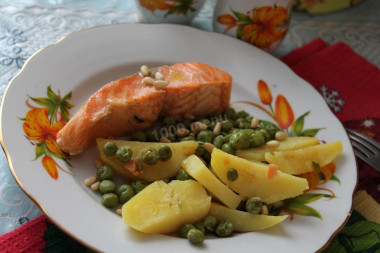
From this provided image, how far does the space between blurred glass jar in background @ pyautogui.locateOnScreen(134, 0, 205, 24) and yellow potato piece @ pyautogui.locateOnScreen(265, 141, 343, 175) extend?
154 centimetres

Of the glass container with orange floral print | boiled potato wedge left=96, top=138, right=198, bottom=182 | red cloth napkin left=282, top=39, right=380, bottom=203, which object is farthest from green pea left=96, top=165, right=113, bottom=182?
red cloth napkin left=282, top=39, right=380, bottom=203

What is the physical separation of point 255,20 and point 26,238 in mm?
2298

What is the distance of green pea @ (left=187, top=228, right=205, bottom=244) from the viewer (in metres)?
2.18

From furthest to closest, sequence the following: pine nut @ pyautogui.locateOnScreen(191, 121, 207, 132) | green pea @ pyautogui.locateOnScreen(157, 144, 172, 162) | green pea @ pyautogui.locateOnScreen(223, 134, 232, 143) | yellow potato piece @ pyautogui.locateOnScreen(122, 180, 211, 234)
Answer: pine nut @ pyautogui.locateOnScreen(191, 121, 207, 132), green pea @ pyautogui.locateOnScreen(223, 134, 232, 143), green pea @ pyautogui.locateOnScreen(157, 144, 172, 162), yellow potato piece @ pyautogui.locateOnScreen(122, 180, 211, 234)

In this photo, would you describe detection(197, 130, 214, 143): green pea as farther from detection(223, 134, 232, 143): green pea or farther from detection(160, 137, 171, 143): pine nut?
detection(160, 137, 171, 143): pine nut

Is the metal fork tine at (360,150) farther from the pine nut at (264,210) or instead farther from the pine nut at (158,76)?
the pine nut at (158,76)

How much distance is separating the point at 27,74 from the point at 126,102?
647 mm

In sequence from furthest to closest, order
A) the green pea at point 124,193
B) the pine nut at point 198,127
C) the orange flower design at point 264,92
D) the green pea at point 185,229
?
the orange flower design at point 264,92
the pine nut at point 198,127
the green pea at point 124,193
the green pea at point 185,229

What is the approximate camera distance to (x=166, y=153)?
2.51 metres

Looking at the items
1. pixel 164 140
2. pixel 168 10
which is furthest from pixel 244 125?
pixel 168 10

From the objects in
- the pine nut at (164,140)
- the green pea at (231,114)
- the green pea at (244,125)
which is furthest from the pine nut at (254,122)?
the pine nut at (164,140)

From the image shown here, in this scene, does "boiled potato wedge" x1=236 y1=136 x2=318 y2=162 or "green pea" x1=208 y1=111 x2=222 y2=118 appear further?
"green pea" x1=208 y1=111 x2=222 y2=118

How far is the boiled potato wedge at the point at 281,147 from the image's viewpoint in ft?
8.77

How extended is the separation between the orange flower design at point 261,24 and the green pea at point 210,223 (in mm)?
1742
